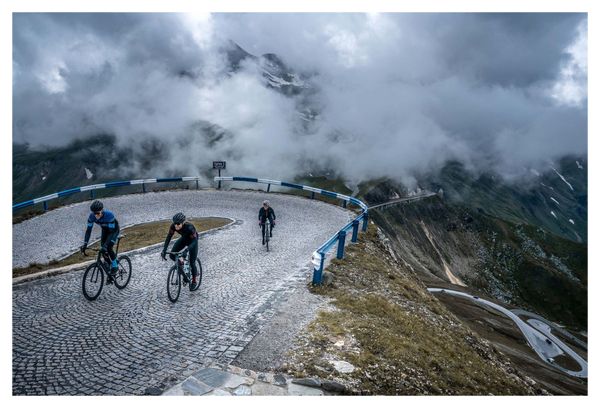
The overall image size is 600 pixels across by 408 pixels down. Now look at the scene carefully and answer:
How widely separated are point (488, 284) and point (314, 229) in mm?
185610

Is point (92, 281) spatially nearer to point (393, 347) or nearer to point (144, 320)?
point (144, 320)

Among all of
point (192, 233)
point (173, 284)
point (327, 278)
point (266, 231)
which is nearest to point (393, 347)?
point (327, 278)

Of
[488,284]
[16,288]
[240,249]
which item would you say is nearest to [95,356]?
[16,288]

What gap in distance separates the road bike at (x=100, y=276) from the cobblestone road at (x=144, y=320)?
263 millimetres

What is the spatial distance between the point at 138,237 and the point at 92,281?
10.8 metres

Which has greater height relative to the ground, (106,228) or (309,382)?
(106,228)

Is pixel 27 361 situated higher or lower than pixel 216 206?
lower

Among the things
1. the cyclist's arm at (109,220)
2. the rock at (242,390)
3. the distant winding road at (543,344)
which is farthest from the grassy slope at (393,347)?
the distant winding road at (543,344)

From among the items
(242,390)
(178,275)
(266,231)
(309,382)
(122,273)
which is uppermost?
(266,231)

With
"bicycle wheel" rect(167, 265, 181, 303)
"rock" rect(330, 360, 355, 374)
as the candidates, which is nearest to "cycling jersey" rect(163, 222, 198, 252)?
"bicycle wheel" rect(167, 265, 181, 303)

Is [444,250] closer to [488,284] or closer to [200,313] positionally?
[488,284]

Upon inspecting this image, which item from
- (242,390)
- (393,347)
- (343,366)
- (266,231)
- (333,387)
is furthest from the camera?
(266,231)

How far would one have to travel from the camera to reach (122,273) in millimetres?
12211
